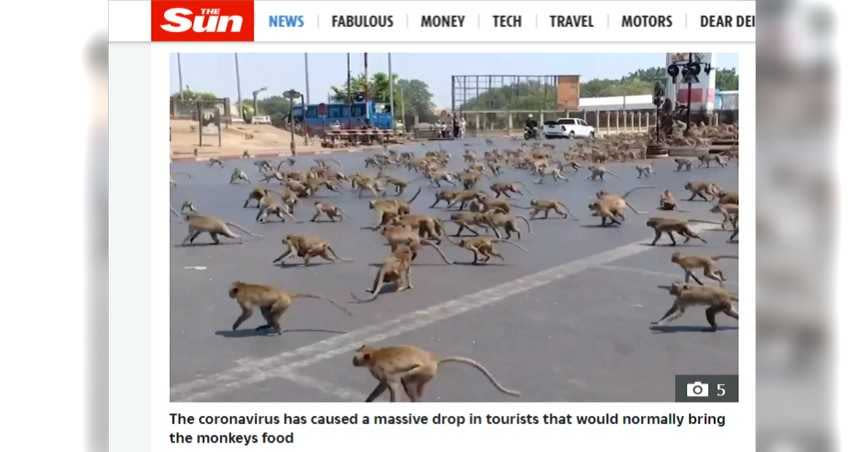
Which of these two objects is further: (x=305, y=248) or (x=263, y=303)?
(x=305, y=248)

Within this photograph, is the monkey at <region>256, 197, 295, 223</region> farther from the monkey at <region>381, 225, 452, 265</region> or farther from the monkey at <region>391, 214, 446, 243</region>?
the monkey at <region>381, 225, 452, 265</region>

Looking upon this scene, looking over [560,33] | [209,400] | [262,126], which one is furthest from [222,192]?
[560,33]

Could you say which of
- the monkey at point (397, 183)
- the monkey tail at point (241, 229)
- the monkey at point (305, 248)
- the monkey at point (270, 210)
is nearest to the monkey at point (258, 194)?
the monkey at point (270, 210)

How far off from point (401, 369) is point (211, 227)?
4.25m

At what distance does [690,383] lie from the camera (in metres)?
4.34

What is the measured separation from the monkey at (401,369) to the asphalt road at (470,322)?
0.07 metres

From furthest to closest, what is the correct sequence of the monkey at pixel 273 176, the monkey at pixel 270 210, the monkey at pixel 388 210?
the monkey at pixel 273 176 < the monkey at pixel 270 210 < the monkey at pixel 388 210

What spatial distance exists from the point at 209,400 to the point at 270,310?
1.28 meters

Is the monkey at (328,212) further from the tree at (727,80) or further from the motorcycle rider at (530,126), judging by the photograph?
the tree at (727,80)

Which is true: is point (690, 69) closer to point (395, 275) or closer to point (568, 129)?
point (395, 275)

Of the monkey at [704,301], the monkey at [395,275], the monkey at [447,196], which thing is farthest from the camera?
the monkey at [447,196]

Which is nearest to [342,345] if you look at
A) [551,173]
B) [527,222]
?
[527,222]

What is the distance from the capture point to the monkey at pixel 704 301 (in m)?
4.80

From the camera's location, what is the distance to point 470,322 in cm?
577
